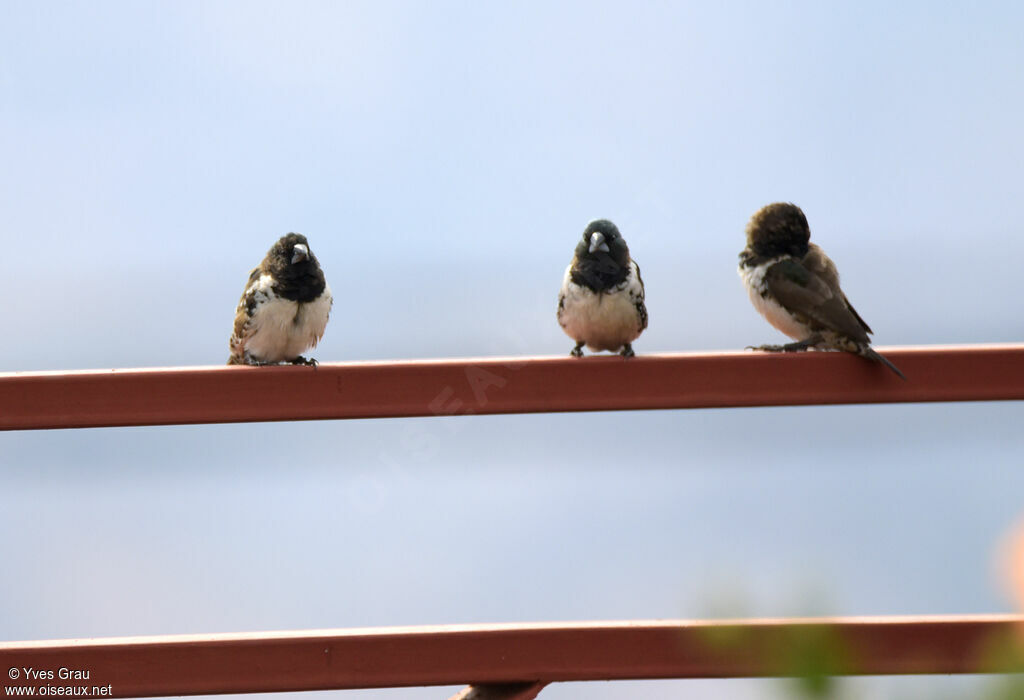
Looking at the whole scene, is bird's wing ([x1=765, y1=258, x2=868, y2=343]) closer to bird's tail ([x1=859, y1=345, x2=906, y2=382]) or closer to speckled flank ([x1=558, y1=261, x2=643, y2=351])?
speckled flank ([x1=558, y1=261, x2=643, y2=351])

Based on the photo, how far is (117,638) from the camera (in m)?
1.77

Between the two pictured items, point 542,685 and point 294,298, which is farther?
point 294,298

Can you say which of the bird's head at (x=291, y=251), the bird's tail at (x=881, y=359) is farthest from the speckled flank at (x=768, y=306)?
the bird's head at (x=291, y=251)

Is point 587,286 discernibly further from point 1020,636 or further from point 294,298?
point 1020,636

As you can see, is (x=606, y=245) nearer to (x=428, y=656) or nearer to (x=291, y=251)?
(x=291, y=251)

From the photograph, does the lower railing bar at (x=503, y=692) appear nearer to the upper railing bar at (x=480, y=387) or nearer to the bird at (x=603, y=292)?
the upper railing bar at (x=480, y=387)

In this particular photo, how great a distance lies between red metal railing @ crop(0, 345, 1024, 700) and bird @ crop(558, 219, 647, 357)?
3.01 feet

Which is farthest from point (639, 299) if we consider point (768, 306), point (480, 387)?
point (480, 387)

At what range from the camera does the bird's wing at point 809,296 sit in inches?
101

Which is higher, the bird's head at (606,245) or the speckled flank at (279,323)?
the bird's head at (606,245)

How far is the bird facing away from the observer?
2930 mm

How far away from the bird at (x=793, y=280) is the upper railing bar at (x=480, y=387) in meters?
0.70

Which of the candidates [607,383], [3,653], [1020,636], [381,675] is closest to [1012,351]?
[607,383]

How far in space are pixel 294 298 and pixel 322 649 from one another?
1.38 metres
